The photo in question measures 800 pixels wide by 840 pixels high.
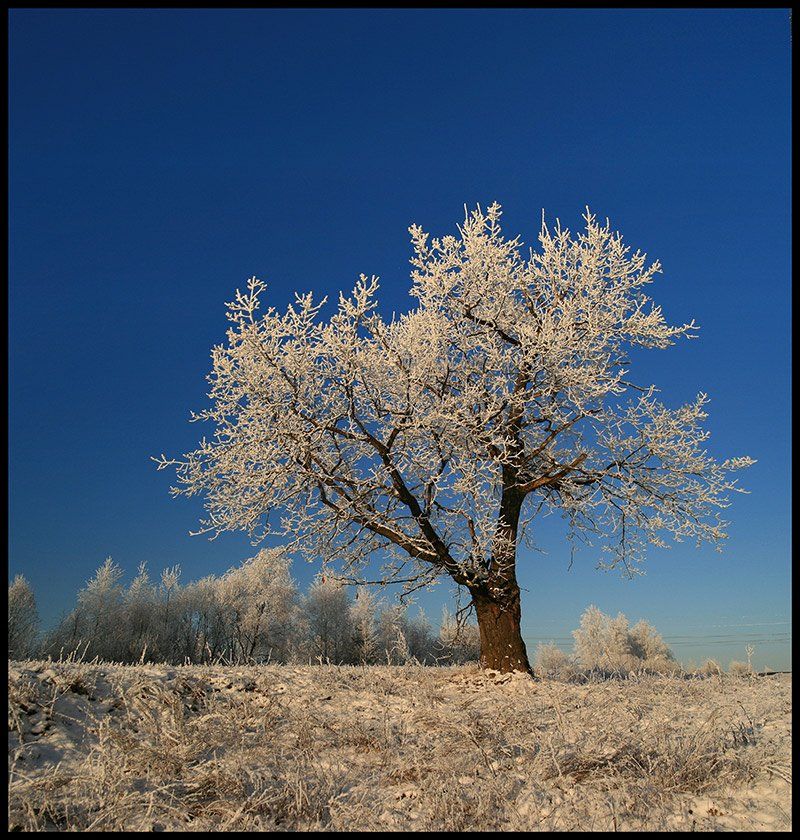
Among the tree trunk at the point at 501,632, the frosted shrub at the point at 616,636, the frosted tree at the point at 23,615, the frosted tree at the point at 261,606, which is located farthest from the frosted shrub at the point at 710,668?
the frosted shrub at the point at 616,636

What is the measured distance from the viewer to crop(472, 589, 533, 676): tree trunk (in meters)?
14.3

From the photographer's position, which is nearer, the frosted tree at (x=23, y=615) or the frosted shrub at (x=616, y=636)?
the frosted tree at (x=23, y=615)

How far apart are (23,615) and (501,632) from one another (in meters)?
44.2

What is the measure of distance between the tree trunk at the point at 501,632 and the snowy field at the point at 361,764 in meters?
4.68

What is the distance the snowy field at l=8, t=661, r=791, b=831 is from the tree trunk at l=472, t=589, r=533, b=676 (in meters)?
4.68

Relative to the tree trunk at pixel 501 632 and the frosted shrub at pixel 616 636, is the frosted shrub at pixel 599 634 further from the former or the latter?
the tree trunk at pixel 501 632

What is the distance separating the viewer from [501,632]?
1460 centimetres

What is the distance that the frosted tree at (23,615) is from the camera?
144 ft

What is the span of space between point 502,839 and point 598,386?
1149 cm

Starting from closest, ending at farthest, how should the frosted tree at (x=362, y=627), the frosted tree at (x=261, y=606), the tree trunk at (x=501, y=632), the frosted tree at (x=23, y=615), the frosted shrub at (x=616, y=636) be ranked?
the tree trunk at (x=501, y=632), the frosted tree at (x=23, y=615), the frosted tree at (x=261, y=606), the frosted tree at (x=362, y=627), the frosted shrub at (x=616, y=636)

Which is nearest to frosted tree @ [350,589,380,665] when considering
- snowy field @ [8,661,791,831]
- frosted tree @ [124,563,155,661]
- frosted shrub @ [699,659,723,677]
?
frosted tree @ [124,563,155,661]

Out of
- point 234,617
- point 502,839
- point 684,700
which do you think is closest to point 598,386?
point 684,700

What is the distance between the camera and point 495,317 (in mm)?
16359

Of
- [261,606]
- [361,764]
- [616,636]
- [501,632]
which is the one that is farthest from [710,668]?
[616,636]
